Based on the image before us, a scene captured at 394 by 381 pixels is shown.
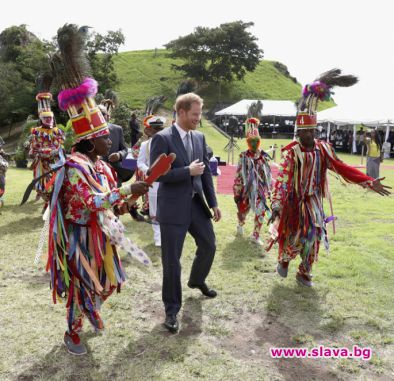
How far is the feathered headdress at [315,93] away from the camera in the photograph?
14.3 ft

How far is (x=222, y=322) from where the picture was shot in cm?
382

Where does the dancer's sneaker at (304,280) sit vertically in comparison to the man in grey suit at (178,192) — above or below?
below

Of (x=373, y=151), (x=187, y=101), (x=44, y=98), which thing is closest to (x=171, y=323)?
(x=187, y=101)

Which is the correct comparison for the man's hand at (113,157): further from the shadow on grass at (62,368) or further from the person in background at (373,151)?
the person in background at (373,151)

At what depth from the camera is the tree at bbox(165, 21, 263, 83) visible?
4912cm

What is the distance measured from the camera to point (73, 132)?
316 centimetres

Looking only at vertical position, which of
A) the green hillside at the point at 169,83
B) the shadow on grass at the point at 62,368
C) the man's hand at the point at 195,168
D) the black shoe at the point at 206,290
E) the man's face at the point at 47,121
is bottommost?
the shadow on grass at the point at 62,368

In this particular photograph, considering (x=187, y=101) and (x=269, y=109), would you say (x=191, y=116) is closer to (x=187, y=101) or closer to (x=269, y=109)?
(x=187, y=101)

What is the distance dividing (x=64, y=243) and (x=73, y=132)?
856mm

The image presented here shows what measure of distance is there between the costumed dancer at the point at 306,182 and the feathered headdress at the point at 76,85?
214cm

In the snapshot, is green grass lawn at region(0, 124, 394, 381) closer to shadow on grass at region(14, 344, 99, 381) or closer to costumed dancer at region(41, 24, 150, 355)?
shadow on grass at region(14, 344, 99, 381)

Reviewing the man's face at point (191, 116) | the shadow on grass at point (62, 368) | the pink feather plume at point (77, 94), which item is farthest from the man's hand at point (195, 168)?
the shadow on grass at point (62, 368)

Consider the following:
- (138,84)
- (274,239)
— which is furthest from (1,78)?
(274,239)

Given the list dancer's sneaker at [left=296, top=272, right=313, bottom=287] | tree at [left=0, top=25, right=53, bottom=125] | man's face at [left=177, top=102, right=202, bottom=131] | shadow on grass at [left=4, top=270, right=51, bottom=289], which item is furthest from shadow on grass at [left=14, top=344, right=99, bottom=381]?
tree at [left=0, top=25, right=53, bottom=125]
